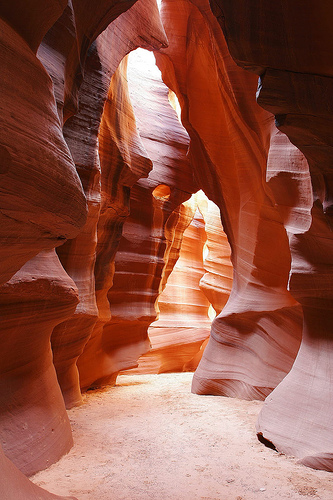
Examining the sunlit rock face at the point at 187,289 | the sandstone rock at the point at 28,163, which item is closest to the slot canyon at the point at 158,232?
the sandstone rock at the point at 28,163

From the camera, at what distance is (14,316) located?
3.96 m

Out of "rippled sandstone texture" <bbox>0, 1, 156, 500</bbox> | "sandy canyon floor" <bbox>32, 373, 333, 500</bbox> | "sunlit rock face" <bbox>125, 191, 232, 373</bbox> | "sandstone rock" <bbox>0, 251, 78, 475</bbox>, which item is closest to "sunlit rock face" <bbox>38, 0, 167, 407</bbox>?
"sandy canyon floor" <bbox>32, 373, 333, 500</bbox>

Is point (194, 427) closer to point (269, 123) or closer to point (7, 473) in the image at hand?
point (7, 473)

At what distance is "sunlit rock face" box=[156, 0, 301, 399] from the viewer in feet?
21.9

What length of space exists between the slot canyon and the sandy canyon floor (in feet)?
0.11

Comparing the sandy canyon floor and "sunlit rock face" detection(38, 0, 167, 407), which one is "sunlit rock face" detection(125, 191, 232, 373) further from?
the sandy canyon floor

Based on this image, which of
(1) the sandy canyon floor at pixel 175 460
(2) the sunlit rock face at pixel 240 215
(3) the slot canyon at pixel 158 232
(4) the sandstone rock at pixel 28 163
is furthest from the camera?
(2) the sunlit rock face at pixel 240 215

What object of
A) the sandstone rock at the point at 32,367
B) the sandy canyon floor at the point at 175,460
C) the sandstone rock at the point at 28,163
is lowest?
the sandy canyon floor at the point at 175,460

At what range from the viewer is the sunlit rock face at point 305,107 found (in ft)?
9.87

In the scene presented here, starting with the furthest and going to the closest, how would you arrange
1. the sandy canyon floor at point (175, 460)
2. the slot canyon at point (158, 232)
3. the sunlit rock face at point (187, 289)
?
the sunlit rock face at point (187, 289)
the sandy canyon floor at point (175, 460)
the slot canyon at point (158, 232)

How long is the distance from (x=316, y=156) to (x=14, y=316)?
282 centimetres

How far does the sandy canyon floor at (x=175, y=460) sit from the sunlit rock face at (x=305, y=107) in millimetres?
340

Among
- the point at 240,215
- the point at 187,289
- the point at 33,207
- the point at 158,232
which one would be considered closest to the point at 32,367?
the point at 33,207

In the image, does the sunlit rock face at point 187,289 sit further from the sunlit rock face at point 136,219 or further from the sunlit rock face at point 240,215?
the sunlit rock face at point 240,215
